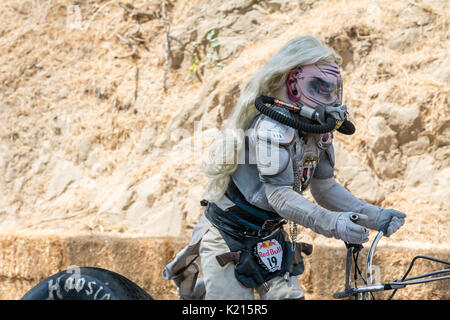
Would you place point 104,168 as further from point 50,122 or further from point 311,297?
point 311,297

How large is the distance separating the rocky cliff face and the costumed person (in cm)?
302

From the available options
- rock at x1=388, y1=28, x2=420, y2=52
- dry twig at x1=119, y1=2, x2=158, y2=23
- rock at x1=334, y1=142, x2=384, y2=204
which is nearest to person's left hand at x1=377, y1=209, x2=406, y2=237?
rock at x1=334, y1=142, x2=384, y2=204

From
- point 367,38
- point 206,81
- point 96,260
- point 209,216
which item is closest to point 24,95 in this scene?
point 206,81

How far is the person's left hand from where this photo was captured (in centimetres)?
276

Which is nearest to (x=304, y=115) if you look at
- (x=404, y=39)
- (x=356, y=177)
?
(x=356, y=177)

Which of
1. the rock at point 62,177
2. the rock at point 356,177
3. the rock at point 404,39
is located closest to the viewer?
the rock at point 356,177

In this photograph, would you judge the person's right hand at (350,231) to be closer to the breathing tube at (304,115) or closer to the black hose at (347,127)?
the breathing tube at (304,115)

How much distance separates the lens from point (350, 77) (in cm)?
724

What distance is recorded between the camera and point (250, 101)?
9.77ft

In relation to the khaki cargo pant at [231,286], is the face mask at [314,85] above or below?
above

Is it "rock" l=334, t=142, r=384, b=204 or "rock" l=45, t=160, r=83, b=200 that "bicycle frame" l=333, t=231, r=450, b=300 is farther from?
"rock" l=45, t=160, r=83, b=200

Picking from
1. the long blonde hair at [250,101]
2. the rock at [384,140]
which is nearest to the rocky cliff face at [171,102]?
the rock at [384,140]

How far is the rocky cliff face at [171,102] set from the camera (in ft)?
21.4

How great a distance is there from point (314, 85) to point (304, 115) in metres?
0.20
